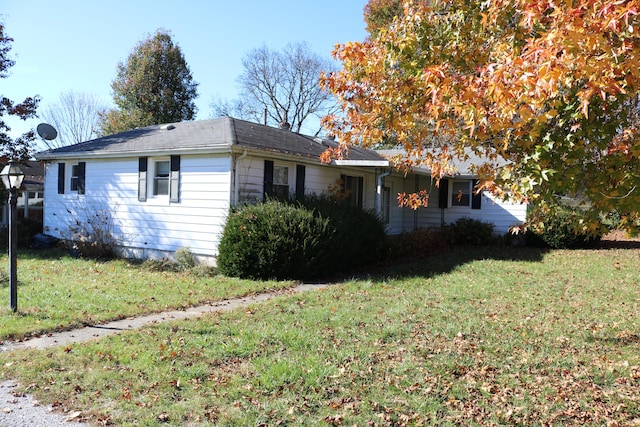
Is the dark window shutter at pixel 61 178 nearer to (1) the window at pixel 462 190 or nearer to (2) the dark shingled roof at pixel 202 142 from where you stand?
(2) the dark shingled roof at pixel 202 142

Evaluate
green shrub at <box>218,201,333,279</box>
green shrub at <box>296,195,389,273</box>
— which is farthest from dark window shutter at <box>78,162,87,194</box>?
green shrub at <box>296,195,389,273</box>

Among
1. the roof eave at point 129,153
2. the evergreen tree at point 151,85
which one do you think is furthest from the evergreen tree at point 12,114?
the evergreen tree at point 151,85

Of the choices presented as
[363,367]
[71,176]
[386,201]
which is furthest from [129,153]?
[363,367]

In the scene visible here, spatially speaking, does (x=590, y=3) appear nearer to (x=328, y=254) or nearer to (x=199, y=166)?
(x=328, y=254)

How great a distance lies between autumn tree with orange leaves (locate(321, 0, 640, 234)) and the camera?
11.0ft

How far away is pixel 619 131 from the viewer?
5.59 meters

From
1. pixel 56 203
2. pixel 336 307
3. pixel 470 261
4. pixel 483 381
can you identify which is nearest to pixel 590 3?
pixel 483 381

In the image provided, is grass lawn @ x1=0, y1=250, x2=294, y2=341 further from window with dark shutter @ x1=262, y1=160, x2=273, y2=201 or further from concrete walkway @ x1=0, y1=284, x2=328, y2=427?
window with dark shutter @ x1=262, y1=160, x2=273, y2=201

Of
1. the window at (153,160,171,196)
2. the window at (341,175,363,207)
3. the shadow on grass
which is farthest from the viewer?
the window at (341,175,363,207)

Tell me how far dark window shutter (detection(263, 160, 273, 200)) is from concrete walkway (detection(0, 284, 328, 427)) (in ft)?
10.0

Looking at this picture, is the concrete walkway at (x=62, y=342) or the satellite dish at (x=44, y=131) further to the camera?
the satellite dish at (x=44, y=131)

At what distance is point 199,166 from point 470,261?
7890 mm

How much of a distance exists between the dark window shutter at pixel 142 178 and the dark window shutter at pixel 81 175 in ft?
9.26

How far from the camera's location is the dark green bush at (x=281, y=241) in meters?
10.7
